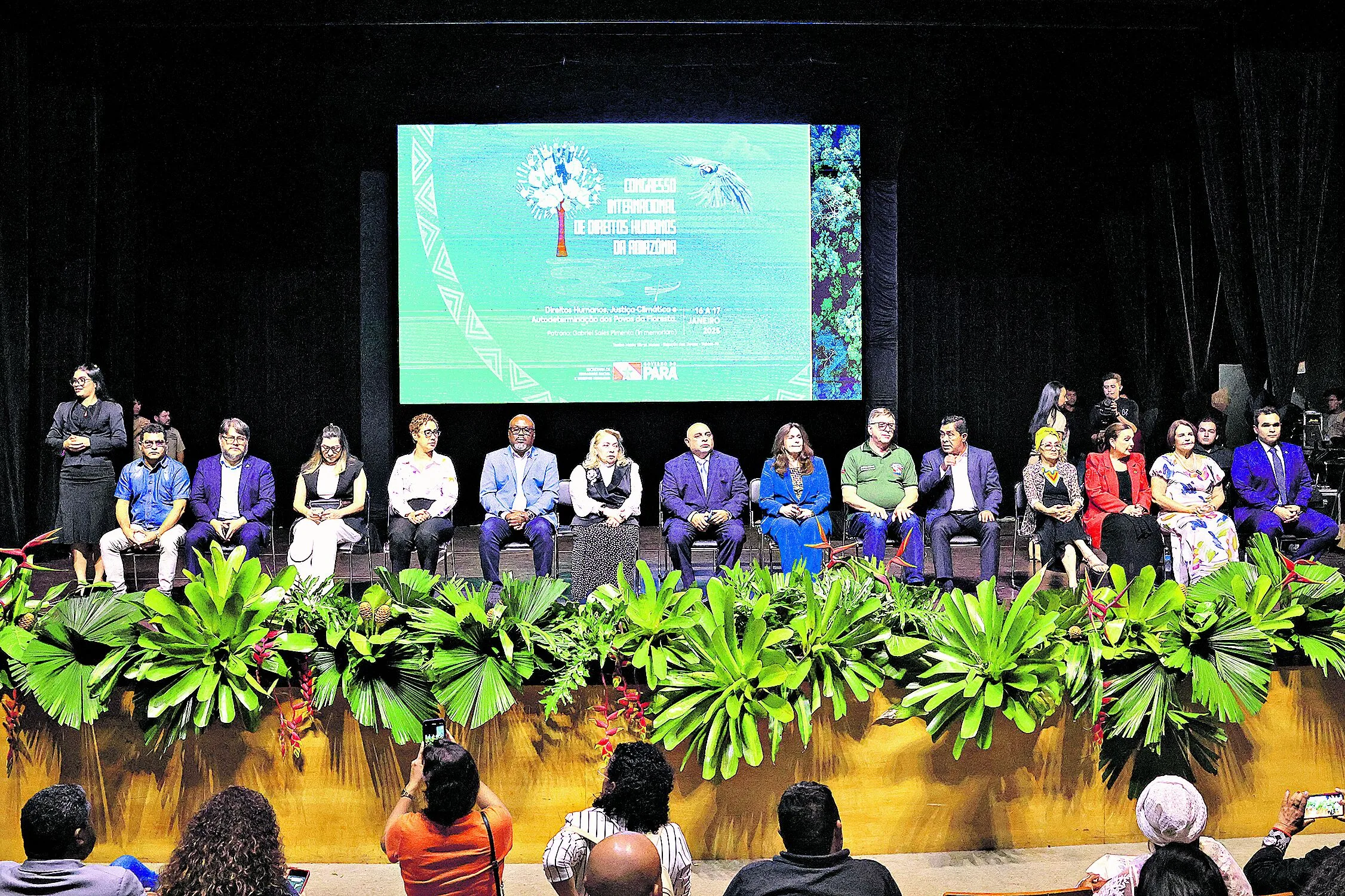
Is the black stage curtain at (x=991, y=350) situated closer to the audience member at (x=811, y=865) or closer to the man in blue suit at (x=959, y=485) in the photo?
the man in blue suit at (x=959, y=485)

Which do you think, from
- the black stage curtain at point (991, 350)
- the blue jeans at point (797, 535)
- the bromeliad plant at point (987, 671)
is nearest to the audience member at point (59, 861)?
the bromeliad plant at point (987, 671)

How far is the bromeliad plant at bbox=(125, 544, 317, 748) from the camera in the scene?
2.93m

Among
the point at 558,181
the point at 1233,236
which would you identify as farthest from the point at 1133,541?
the point at 558,181

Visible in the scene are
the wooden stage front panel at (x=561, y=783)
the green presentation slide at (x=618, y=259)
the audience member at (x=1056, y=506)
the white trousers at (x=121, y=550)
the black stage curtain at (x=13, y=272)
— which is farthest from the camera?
the green presentation slide at (x=618, y=259)

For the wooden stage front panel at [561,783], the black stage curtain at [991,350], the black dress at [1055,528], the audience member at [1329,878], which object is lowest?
the wooden stage front panel at [561,783]

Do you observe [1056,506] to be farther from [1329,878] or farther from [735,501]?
[1329,878]

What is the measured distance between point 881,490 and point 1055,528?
33.0 inches

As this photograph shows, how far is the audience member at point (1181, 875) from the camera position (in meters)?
1.94

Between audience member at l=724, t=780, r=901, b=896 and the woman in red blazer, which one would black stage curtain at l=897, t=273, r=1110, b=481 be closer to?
the woman in red blazer

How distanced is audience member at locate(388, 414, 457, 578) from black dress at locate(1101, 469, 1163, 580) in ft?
10.1

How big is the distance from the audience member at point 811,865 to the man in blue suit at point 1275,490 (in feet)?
13.9

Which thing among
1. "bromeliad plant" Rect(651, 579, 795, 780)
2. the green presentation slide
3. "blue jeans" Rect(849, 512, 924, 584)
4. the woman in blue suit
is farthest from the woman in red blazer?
"bromeliad plant" Rect(651, 579, 795, 780)

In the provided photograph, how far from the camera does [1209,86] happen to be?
7539mm

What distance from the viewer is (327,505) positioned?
563 cm
